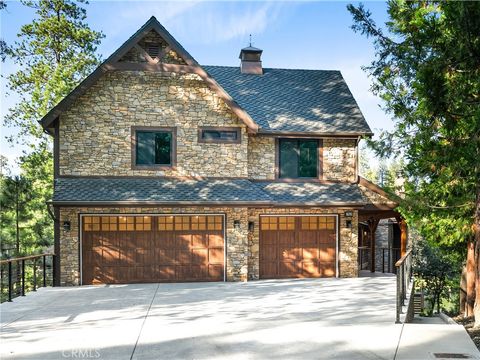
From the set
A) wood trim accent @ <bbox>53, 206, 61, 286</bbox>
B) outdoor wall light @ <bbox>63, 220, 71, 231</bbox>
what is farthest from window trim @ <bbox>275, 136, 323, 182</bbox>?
wood trim accent @ <bbox>53, 206, 61, 286</bbox>

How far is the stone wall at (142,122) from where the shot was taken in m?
13.4

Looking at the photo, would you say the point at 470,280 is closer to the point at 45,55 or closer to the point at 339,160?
the point at 339,160

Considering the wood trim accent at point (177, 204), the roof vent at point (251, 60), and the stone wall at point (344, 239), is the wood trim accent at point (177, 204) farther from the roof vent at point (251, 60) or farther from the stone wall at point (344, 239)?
the roof vent at point (251, 60)

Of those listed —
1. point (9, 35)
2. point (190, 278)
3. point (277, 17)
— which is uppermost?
point (9, 35)

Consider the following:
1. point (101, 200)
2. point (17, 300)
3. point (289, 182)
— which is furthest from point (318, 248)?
point (17, 300)

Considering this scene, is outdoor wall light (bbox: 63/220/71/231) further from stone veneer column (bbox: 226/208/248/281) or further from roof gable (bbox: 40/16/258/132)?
stone veneer column (bbox: 226/208/248/281)

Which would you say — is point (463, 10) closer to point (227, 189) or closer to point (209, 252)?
point (227, 189)

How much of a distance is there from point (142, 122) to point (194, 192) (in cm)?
273

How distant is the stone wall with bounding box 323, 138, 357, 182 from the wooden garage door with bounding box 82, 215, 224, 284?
422 cm

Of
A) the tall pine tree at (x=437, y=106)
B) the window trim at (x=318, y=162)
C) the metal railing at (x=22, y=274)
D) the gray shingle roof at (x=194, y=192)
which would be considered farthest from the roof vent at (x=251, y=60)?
the metal railing at (x=22, y=274)

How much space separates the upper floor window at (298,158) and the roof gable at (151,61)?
165 cm

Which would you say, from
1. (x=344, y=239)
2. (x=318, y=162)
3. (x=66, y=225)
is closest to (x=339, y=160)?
(x=318, y=162)

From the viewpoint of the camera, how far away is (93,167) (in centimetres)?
1347

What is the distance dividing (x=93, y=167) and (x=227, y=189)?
4.10 meters
